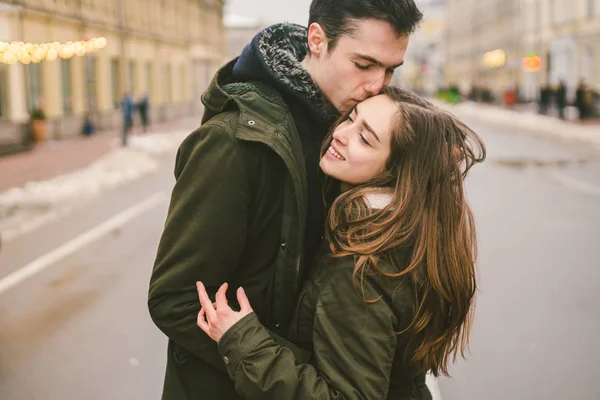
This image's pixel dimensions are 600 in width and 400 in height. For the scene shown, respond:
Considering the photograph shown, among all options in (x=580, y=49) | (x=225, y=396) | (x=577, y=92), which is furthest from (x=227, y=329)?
(x=580, y=49)

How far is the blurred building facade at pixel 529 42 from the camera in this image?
47.2 metres

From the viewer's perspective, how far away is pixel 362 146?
2.04 m

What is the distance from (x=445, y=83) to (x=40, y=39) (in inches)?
3692

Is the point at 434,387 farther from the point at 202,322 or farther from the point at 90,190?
the point at 90,190

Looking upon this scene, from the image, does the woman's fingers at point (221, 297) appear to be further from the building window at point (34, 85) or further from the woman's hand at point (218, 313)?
the building window at point (34, 85)

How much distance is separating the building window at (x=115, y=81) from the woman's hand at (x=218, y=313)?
37802 millimetres

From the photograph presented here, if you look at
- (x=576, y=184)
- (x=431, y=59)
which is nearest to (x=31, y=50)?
(x=576, y=184)

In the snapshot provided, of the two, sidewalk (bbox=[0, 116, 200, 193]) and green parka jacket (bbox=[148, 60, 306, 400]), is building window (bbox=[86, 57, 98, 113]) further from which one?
green parka jacket (bbox=[148, 60, 306, 400])

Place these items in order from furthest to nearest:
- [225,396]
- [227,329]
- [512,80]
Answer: [512,80], [225,396], [227,329]

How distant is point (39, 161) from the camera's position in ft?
68.8

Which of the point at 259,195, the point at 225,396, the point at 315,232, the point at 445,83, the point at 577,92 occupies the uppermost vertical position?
the point at 259,195

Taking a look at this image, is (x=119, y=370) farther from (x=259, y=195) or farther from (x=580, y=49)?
(x=580, y=49)

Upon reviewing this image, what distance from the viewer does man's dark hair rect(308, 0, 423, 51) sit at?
200 cm

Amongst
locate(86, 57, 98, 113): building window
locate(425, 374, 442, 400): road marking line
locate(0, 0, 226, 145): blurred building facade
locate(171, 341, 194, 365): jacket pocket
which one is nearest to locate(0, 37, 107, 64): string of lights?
locate(0, 0, 226, 145): blurred building facade
